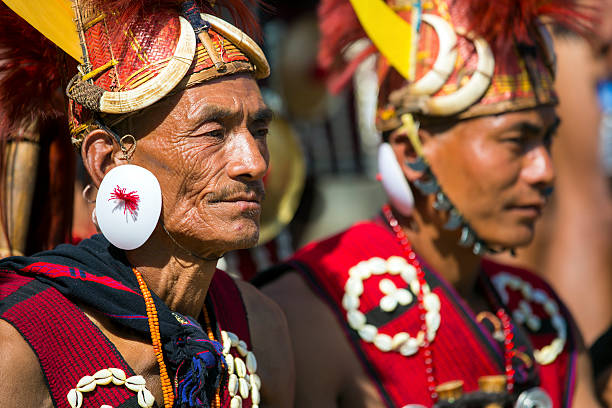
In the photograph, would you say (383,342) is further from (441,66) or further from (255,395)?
(441,66)

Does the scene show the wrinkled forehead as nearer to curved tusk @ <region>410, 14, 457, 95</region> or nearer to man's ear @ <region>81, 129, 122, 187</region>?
man's ear @ <region>81, 129, 122, 187</region>

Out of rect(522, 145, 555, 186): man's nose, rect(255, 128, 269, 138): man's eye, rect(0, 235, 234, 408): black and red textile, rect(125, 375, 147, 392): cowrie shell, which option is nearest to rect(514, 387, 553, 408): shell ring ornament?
rect(522, 145, 555, 186): man's nose

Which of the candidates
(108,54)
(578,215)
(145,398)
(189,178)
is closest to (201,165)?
(189,178)

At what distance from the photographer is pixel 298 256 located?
133 inches

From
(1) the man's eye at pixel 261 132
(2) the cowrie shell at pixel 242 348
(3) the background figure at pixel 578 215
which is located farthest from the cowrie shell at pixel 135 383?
(3) the background figure at pixel 578 215

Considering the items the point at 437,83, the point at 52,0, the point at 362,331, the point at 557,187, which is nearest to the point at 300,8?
the point at 557,187

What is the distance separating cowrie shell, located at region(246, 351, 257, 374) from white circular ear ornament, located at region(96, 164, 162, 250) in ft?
1.67

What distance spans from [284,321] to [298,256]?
593 mm

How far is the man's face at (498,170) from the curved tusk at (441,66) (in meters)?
0.18

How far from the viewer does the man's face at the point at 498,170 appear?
3.22 metres

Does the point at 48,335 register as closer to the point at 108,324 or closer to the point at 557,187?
the point at 108,324

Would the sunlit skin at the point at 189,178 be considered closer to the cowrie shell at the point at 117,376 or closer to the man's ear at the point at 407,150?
the cowrie shell at the point at 117,376

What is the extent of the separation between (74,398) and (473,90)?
6.13 ft

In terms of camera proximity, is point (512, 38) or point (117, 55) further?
point (512, 38)
